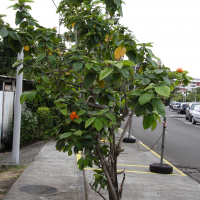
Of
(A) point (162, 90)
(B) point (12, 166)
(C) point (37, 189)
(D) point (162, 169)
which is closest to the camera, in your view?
(A) point (162, 90)

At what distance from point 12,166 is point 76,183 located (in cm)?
211

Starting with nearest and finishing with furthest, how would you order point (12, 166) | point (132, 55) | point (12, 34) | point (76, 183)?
point (12, 34)
point (132, 55)
point (76, 183)
point (12, 166)

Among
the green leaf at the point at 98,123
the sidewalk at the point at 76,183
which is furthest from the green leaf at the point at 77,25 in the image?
the sidewalk at the point at 76,183

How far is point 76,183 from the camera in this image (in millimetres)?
5723

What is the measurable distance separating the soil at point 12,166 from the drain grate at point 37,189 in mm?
330

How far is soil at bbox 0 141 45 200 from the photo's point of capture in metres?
5.54

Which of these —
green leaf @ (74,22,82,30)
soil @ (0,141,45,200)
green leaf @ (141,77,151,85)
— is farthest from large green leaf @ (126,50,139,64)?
soil @ (0,141,45,200)

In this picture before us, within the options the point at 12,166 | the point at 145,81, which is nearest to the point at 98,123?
the point at 145,81

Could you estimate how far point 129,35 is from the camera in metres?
3.19

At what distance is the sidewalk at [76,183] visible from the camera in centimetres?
507

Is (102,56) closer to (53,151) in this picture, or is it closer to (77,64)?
(77,64)

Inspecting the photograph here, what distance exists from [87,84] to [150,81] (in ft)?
2.23

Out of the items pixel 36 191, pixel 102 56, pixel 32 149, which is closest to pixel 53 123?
pixel 32 149

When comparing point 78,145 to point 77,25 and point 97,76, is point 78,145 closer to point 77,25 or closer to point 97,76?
point 97,76
